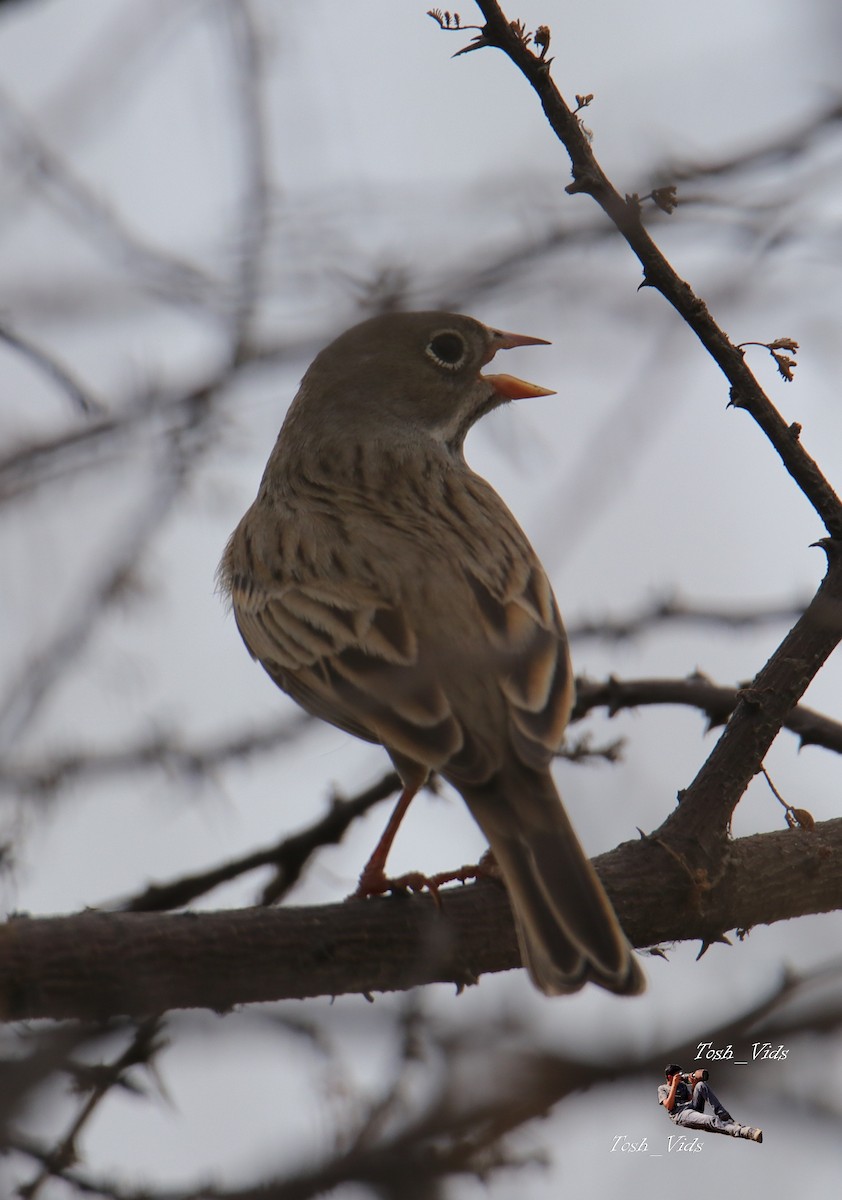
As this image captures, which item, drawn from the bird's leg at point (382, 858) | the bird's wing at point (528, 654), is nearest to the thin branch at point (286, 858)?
the bird's leg at point (382, 858)

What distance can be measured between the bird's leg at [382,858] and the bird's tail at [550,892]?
0.47 metres

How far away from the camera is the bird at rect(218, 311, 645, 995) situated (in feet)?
14.2

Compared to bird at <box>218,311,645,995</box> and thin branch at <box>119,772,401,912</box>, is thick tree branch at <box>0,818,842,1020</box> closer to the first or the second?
bird at <box>218,311,645,995</box>

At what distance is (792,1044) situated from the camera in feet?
7.39

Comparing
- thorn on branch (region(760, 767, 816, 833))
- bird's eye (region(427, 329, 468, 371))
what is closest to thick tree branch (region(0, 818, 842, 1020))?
thorn on branch (region(760, 767, 816, 833))

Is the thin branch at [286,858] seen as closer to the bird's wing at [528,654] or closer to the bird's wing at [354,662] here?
the bird's wing at [354,662]

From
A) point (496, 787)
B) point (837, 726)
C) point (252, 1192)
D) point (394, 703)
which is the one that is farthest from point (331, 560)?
point (252, 1192)

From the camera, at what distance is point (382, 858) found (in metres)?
5.20

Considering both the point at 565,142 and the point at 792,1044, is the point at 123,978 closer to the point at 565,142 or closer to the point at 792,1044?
the point at 792,1044

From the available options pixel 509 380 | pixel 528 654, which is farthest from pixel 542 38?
pixel 509 380

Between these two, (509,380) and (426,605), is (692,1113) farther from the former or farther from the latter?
(509,380)

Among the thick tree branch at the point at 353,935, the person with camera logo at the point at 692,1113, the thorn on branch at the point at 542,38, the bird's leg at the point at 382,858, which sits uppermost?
the thorn on branch at the point at 542,38

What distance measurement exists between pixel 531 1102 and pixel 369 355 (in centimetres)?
578

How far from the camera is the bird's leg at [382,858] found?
16.2 feet
